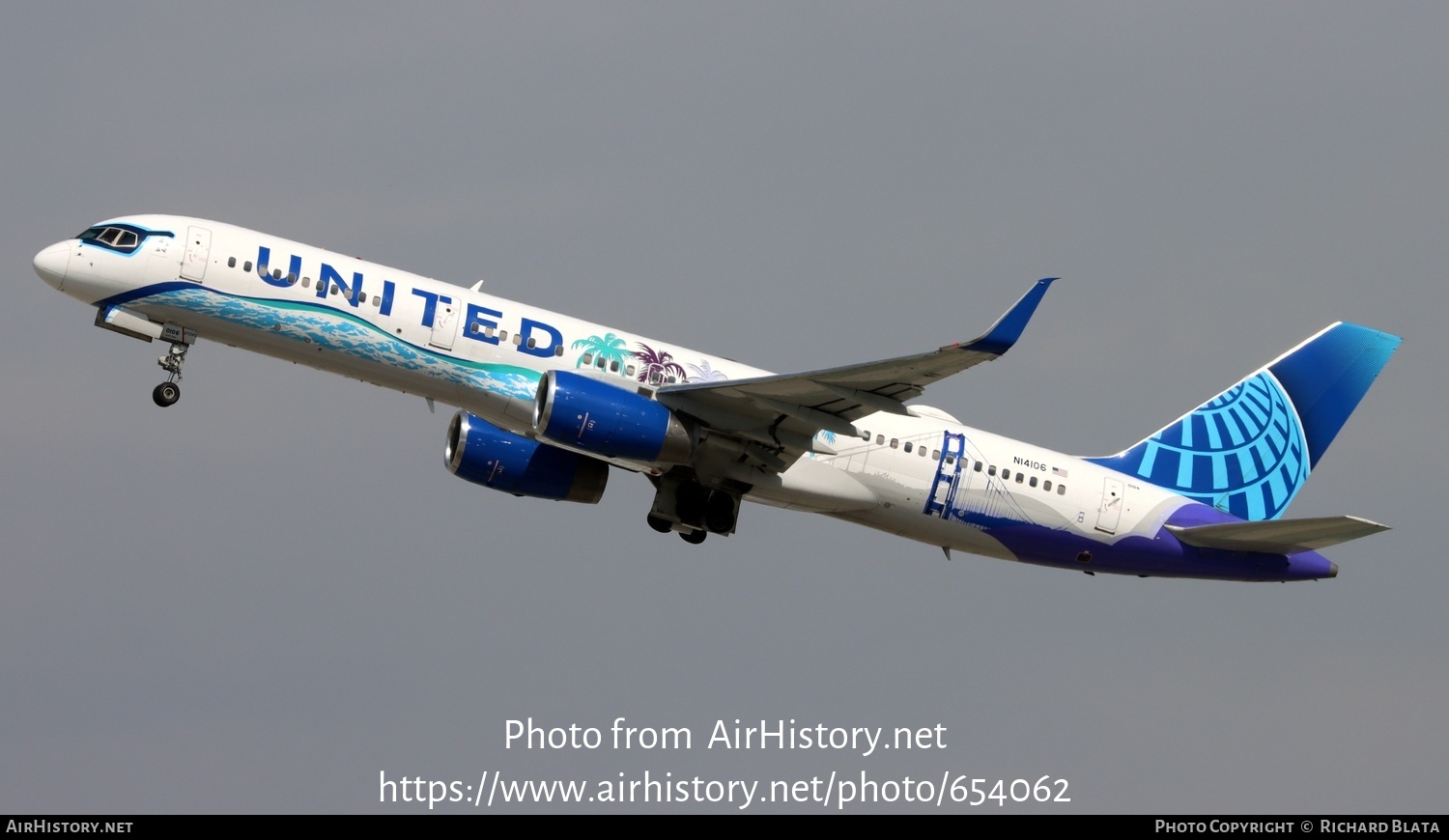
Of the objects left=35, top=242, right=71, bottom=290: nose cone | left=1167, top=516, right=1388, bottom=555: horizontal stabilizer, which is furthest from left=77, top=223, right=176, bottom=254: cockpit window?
left=1167, top=516, right=1388, bottom=555: horizontal stabilizer

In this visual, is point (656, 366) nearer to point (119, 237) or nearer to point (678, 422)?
point (678, 422)

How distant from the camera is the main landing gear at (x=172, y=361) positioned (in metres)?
41.5

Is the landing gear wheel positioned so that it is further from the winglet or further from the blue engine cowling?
the winglet

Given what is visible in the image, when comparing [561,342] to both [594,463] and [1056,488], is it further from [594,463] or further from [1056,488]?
[1056,488]

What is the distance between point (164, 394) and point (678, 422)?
1199 centimetres

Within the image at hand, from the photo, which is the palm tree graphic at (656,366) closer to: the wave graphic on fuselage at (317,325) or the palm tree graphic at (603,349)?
the palm tree graphic at (603,349)

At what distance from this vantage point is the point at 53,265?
135 ft

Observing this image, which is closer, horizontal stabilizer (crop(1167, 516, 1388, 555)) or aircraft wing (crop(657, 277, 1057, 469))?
aircraft wing (crop(657, 277, 1057, 469))

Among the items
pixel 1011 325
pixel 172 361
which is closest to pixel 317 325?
pixel 172 361

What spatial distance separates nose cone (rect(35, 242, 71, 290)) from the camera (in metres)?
41.1

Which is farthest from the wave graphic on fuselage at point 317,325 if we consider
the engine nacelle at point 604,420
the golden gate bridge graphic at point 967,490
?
the golden gate bridge graphic at point 967,490

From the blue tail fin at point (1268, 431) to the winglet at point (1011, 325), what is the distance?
487 inches

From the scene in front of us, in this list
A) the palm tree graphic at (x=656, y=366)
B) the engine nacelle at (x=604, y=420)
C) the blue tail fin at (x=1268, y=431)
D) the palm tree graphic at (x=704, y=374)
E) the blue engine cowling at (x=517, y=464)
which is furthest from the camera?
the blue tail fin at (x=1268, y=431)

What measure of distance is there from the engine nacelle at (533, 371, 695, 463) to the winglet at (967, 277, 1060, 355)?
845 centimetres
